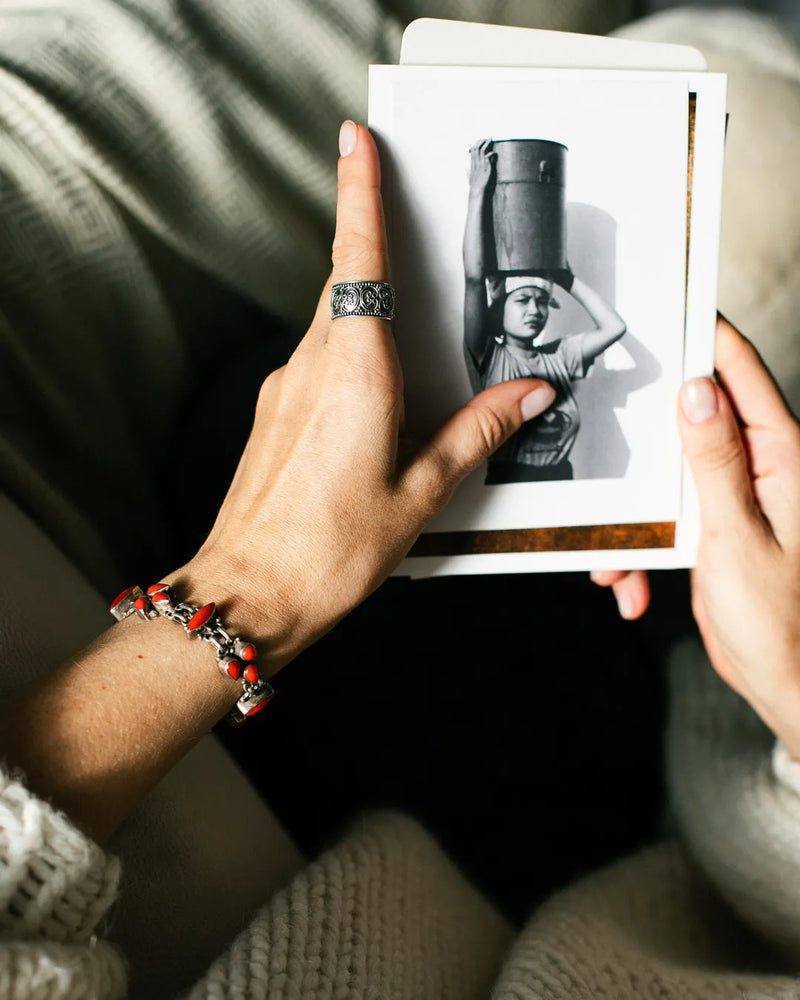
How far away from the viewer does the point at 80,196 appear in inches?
24.9

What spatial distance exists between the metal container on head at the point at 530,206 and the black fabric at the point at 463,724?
0.28 meters

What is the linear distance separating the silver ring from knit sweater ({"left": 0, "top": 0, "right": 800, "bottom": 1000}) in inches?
7.9

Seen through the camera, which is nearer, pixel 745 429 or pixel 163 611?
pixel 163 611

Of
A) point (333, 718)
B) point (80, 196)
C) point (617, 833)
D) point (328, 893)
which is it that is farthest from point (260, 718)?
point (80, 196)

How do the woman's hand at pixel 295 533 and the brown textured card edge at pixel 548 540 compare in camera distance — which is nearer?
the woman's hand at pixel 295 533

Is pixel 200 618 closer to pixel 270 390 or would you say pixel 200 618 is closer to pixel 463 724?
pixel 270 390

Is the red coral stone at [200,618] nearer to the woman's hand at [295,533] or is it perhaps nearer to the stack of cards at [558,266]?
the woman's hand at [295,533]

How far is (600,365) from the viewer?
0.70m

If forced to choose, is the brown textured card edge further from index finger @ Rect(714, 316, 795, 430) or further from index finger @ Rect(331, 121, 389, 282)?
index finger @ Rect(331, 121, 389, 282)

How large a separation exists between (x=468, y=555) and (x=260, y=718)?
0.27 meters

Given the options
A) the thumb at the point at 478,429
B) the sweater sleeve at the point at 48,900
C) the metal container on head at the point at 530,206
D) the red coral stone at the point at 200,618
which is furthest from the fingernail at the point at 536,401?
the sweater sleeve at the point at 48,900

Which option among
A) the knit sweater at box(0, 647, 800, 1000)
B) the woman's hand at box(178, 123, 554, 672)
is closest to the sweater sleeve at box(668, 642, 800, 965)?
the knit sweater at box(0, 647, 800, 1000)

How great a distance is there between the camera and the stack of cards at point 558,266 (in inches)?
24.9

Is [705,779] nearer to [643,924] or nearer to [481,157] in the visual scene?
[643,924]
